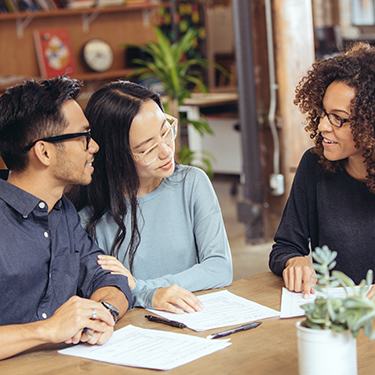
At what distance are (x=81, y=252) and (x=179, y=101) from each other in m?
2.92

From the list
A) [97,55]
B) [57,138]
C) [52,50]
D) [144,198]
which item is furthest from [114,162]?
[97,55]

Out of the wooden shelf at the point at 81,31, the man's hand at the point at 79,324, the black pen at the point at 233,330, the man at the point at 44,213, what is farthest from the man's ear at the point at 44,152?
the wooden shelf at the point at 81,31

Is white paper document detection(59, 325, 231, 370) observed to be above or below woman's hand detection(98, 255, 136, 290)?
below

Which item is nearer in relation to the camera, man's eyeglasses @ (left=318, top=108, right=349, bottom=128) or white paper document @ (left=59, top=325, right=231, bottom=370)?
white paper document @ (left=59, top=325, right=231, bottom=370)

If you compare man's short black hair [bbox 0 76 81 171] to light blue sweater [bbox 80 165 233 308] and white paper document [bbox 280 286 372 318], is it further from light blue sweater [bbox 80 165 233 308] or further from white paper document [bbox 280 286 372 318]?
white paper document [bbox 280 286 372 318]

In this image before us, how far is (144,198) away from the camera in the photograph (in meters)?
1.81

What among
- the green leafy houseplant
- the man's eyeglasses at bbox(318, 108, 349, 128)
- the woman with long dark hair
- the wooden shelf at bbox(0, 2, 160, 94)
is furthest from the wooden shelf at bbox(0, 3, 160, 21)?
the green leafy houseplant

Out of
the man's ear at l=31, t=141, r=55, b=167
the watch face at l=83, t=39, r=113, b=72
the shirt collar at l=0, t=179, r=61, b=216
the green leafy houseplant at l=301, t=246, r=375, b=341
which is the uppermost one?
the watch face at l=83, t=39, r=113, b=72

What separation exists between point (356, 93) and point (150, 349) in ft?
2.91

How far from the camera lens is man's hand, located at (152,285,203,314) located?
1379mm

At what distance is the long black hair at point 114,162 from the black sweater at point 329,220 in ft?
1.60

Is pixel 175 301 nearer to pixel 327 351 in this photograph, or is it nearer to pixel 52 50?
pixel 327 351

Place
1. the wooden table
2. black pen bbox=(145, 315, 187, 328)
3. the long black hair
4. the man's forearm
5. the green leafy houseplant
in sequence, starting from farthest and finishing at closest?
1. the long black hair
2. black pen bbox=(145, 315, 187, 328)
3. the man's forearm
4. the wooden table
5. the green leafy houseplant

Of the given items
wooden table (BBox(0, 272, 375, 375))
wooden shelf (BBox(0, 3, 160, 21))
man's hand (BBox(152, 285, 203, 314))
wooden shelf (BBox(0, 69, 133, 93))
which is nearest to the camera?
wooden table (BBox(0, 272, 375, 375))
